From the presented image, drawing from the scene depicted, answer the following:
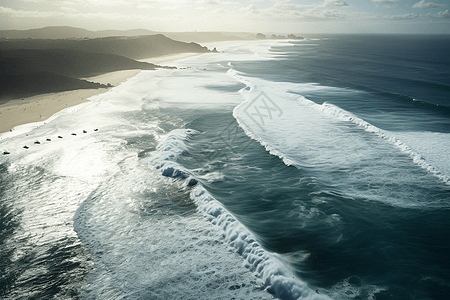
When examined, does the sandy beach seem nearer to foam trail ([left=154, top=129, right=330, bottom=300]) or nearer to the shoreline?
the shoreline

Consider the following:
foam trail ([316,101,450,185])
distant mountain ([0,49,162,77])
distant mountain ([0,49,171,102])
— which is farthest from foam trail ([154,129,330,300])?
distant mountain ([0,49,162,77])

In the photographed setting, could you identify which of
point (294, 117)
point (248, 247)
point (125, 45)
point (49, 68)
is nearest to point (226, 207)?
point (248, 247)

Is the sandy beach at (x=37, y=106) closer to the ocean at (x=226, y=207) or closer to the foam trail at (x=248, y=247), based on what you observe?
the ocean at (x=226, y=207)

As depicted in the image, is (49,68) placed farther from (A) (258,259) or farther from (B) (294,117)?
(A) (258,259)

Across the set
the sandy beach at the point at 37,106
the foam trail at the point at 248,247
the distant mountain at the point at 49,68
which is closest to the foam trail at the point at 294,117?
the foam trail at the point at 248,247

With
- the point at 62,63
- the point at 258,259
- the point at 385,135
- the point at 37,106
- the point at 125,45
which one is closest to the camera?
the point at 258,259

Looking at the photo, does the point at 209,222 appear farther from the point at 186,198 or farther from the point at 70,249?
the point at 70,249
